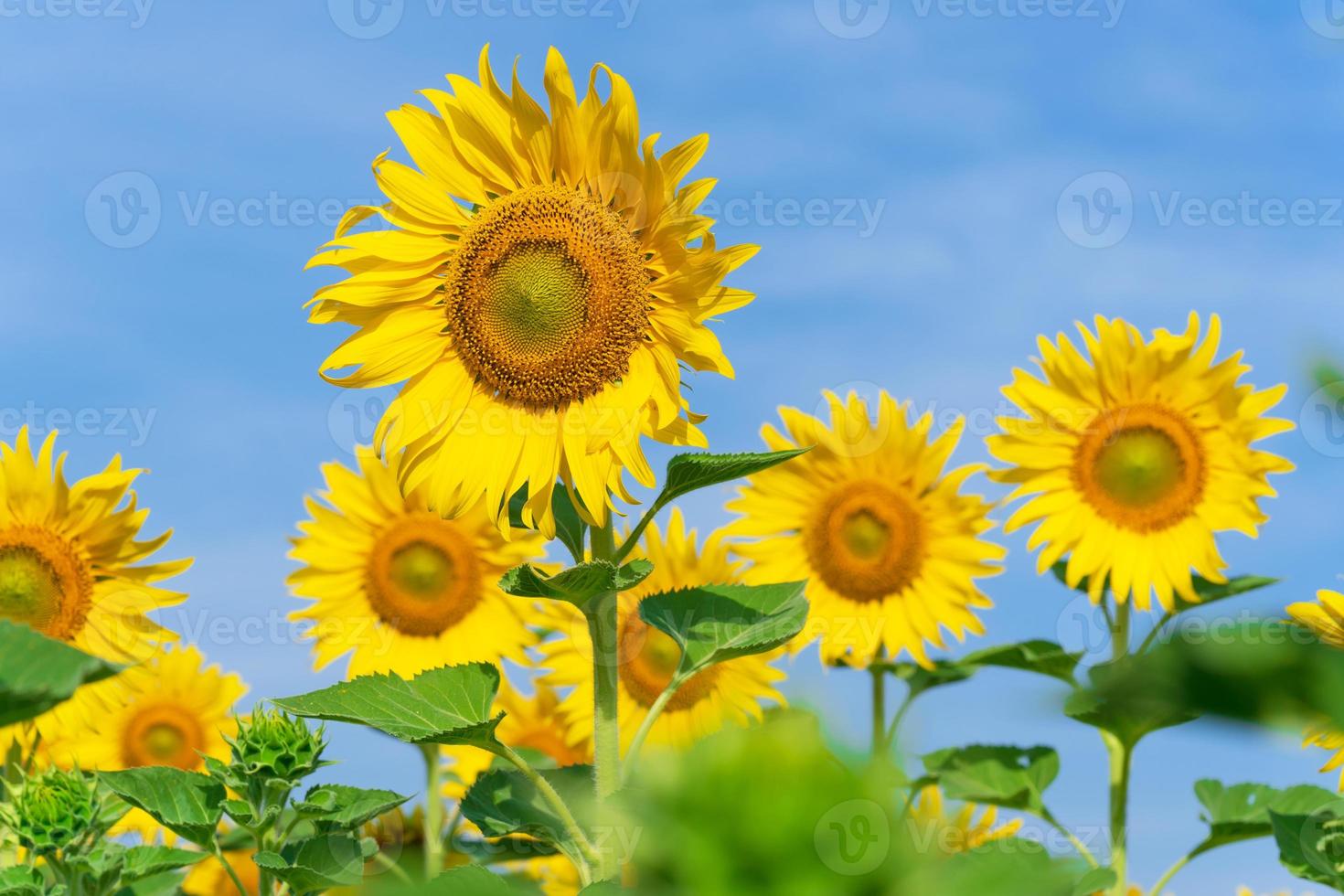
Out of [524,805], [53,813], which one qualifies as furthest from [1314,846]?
[53,813]

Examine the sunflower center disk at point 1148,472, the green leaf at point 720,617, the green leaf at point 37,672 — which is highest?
the sunflower center disk at point 1148,472

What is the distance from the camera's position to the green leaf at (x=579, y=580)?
9.12 ft

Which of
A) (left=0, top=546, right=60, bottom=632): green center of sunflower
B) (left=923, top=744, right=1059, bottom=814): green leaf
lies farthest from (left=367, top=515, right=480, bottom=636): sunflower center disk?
(left=923, top=744, right=1059, bottom=814): green leaf

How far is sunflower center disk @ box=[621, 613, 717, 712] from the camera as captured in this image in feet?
18.8

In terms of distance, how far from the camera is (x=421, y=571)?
6.15m

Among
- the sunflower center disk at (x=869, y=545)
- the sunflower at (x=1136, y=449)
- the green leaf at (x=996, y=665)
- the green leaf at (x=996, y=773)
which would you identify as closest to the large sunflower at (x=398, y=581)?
the sunflower center disk at (x=869, y=545)

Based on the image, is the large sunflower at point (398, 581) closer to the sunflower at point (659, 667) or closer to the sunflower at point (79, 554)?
the sunflower at point (659, 667)

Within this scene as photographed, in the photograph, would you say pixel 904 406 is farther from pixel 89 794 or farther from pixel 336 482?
pixel 89 794

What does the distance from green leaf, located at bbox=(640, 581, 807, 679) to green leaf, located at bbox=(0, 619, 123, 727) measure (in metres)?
1.44

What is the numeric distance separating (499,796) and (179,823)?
0.73 meters

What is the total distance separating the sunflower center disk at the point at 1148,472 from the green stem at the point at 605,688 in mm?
3531

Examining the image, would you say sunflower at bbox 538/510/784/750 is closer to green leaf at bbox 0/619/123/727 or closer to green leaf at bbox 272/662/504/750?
green leaf at bbox 272/662/504/750

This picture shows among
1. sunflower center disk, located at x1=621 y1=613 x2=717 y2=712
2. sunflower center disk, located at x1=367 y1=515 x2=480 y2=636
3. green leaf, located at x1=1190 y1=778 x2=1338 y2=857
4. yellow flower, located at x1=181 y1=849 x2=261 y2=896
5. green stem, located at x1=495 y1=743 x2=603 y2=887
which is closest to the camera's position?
green stem, located at x1=495 y1=743 x2=603 y2=887

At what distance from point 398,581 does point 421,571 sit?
132 mm
